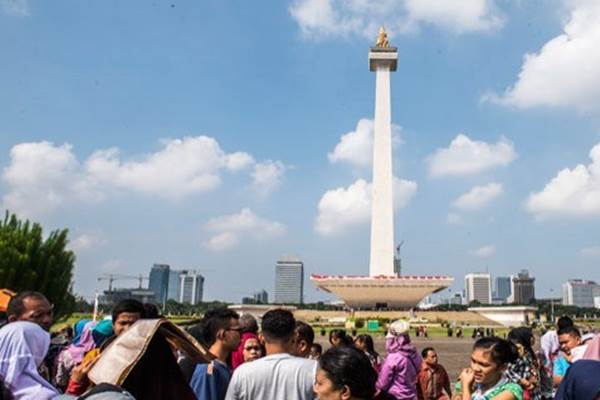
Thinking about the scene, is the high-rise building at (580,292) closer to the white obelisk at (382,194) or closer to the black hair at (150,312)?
the white obelisk at (382,194)

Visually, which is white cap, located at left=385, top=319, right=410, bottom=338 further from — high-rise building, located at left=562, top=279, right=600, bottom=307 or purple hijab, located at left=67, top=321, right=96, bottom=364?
high-rise building, located at left=562, top=279, right=600, bottom=307

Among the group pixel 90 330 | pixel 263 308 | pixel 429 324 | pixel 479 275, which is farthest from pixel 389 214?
pixel 479 275

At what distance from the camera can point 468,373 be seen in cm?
342

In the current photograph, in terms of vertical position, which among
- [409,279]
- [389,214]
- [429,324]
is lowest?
[429,324]

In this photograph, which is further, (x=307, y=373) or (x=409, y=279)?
(x=409, y=279)

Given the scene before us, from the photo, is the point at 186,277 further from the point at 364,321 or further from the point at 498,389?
the point at 498,389

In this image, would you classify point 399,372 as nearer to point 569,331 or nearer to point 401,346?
point 401,346

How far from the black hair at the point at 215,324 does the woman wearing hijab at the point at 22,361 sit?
109 cm

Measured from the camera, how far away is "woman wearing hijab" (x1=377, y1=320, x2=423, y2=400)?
496cm

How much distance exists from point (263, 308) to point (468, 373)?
47.4 meters

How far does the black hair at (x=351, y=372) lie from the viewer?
7.71ft

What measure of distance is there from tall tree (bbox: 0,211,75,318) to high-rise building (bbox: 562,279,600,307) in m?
173

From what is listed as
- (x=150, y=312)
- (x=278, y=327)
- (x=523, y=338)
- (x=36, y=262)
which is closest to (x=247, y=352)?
(x=278, y=327)

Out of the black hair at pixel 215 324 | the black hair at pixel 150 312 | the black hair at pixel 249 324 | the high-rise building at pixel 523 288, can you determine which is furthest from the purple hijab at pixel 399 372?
the high-rise building at pixel 523 288
